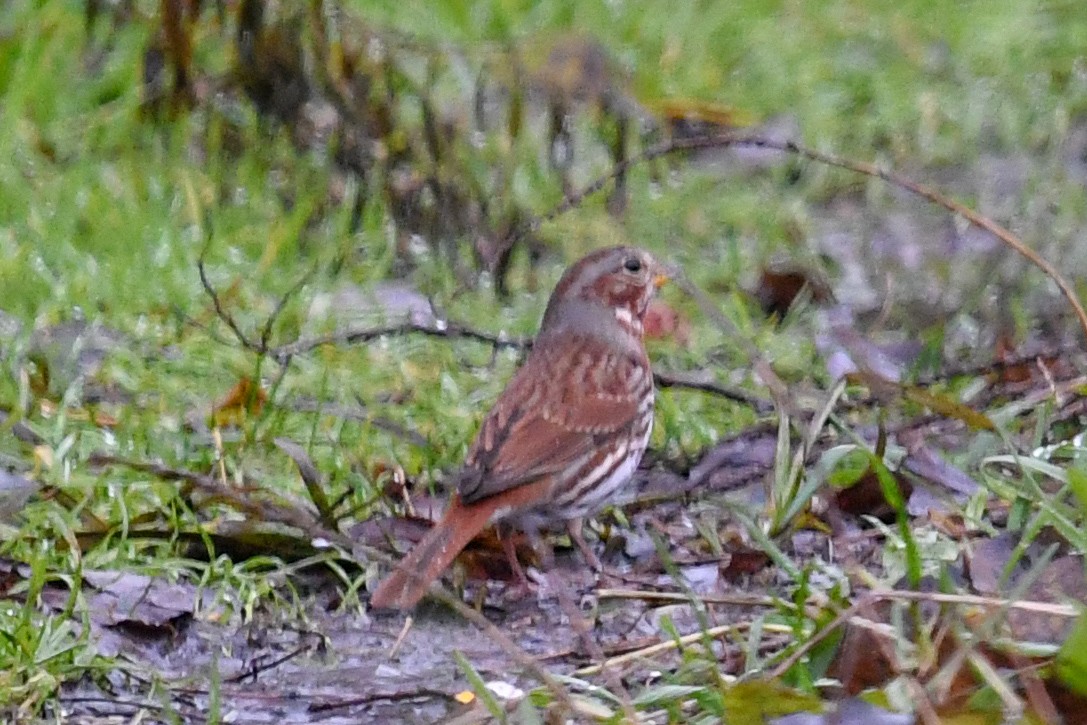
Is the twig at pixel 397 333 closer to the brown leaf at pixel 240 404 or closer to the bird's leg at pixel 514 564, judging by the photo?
the brown leaf at pixel 240 404

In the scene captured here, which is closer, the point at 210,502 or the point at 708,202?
the point at 210,502

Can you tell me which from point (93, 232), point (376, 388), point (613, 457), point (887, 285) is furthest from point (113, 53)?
point (613, 457)

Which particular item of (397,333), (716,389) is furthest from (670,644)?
(397,333)

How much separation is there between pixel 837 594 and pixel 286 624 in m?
1.30

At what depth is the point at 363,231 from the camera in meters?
6.98

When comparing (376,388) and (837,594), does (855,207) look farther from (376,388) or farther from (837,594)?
(837,594)

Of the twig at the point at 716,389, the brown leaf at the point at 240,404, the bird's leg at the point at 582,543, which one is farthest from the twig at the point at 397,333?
the bird's leg at the point at 582,543

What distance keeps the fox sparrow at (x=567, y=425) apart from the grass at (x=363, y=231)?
0.70ft

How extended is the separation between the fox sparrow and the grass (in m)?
0.21

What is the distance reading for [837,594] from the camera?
3652mm

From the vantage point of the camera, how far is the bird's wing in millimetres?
4867

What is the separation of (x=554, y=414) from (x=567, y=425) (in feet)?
0.18

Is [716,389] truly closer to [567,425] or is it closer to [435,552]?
[567,425]

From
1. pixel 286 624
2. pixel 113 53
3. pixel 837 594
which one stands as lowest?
pixel 286 624
